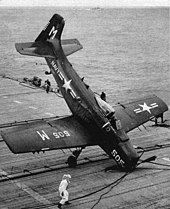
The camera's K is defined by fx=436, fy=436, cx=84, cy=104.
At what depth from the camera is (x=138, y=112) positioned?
2433cm

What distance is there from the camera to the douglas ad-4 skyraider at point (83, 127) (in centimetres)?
1948

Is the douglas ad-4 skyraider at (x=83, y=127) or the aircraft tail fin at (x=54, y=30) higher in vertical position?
the aircraft tail fin at (x=54, y=30)

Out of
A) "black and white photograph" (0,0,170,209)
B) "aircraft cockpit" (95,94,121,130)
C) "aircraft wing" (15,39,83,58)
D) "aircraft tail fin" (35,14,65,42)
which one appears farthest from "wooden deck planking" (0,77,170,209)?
"aircraft tail fin" (35,14,65,42)

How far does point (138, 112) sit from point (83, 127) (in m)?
4.20

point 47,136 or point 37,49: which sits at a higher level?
point 37,49

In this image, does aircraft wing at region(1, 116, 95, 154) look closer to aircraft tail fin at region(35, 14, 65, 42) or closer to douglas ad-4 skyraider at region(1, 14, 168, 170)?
douglas ad-4 skyraider at region(1, 14, 168, 170)

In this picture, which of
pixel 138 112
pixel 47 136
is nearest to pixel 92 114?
pixel 47 136

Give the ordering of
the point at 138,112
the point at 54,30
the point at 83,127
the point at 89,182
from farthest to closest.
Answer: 1. the point at 54,30
2. the point at 138,112
3. the point at 83,127
4. the point at 89,182

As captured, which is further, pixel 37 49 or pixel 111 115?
pixel 37 49

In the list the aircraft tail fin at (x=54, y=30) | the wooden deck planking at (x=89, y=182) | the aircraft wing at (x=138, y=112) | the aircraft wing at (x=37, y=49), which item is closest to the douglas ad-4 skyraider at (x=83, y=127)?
the aircraft wing at (x=138, y=112)

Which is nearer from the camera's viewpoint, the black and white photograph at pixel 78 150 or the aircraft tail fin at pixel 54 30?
the black and white photograph at pixel 78 150

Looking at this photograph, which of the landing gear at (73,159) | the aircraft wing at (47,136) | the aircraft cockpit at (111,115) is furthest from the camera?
the landing gear at (73,159)

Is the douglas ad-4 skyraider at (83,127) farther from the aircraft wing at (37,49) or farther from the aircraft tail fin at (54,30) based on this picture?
the aircraft tail fin at (54,30)

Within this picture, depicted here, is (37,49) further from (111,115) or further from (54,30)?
(111,115)
